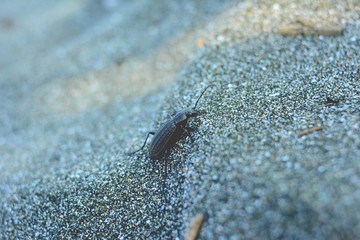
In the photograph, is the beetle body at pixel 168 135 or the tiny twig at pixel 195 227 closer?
A: the tiny twig at pixel 195 227

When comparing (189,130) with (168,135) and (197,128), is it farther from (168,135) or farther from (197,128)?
(168,135)

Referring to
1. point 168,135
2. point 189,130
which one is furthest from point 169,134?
point 189,130

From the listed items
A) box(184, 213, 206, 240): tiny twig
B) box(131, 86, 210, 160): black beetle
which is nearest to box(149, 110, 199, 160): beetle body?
box(131, 86, 210, 160): black beetle

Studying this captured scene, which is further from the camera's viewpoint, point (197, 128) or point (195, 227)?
point (197, 128)

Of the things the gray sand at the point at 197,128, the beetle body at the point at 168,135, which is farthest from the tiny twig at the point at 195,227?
the beetle body at the point at 168,135

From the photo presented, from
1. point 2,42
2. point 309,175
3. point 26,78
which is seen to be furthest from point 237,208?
point 2,42

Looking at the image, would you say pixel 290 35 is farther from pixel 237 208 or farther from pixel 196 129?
pixel 237 208

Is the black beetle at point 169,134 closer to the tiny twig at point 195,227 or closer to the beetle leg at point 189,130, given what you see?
the beetle leg at point 189,130
